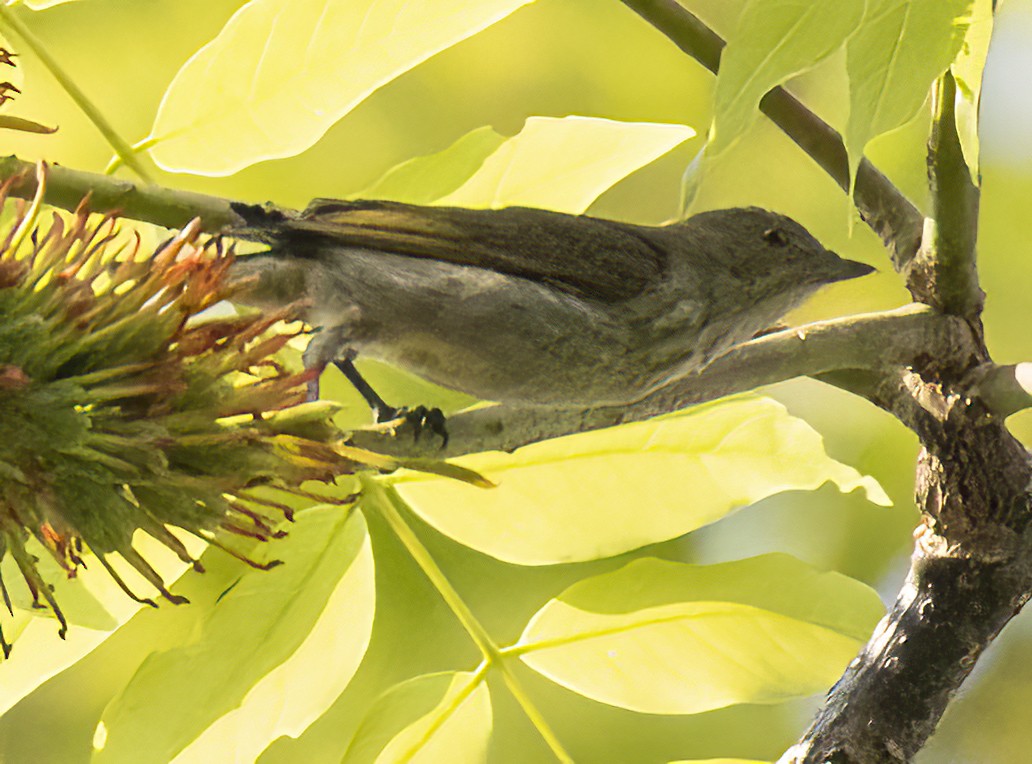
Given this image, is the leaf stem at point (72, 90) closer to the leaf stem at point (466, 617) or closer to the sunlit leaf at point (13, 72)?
the sunlit leaf at point (13, 72)

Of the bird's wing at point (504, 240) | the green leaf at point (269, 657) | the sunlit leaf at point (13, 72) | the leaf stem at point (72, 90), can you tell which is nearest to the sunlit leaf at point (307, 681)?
the green leaf at point (269, 657)

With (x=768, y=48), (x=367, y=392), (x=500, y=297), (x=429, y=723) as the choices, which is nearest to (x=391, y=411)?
(x=367, y=392)

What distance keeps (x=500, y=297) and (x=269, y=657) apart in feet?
1.22

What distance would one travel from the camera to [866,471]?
1536 mm

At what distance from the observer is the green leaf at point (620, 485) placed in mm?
1008

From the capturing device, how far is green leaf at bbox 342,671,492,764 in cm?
93

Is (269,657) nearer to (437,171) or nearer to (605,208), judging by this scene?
(437,171)

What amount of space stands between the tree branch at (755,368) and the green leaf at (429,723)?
256 millimetres

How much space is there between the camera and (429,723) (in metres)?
0.94

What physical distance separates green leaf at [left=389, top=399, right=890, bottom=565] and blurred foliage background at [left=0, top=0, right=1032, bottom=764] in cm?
12

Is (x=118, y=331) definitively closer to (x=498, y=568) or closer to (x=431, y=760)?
(x=431, y=760)

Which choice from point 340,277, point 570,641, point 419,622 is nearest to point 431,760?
point 570,641

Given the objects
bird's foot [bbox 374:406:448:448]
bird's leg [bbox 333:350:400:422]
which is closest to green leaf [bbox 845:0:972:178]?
bird's foot [bbox 374:406:448:448]

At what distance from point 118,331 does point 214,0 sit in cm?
93
